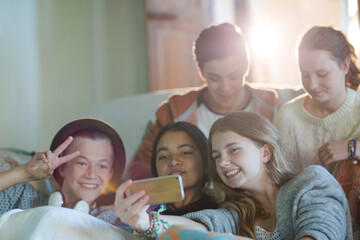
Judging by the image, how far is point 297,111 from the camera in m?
0.99

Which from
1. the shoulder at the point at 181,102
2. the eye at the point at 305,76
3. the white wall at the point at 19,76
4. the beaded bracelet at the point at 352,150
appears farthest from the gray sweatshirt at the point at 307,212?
the white wall at the point at 19,76

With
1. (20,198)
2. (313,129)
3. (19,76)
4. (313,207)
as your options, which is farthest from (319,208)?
(19,76)

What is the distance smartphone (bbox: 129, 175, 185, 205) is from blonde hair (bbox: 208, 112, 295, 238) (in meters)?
0.16

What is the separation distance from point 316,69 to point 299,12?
0.72 metres

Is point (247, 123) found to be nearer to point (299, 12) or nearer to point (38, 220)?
point (38, 220)

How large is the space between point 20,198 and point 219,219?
427mm

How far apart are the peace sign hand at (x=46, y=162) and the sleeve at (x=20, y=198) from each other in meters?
0.08

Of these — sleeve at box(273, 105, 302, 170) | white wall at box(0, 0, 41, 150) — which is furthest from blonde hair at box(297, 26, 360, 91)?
white wall at box(0, 0, 41, 150)

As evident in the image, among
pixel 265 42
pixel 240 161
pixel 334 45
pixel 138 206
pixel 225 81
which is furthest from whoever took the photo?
pixel 265 42

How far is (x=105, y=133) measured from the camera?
0.96 meters

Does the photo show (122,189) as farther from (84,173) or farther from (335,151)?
(335,151)

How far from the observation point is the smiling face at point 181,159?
0.95 metres

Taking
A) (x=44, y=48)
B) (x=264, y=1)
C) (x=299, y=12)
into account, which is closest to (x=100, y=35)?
(x=44, y=48)

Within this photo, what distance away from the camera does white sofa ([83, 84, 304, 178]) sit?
116 cm
